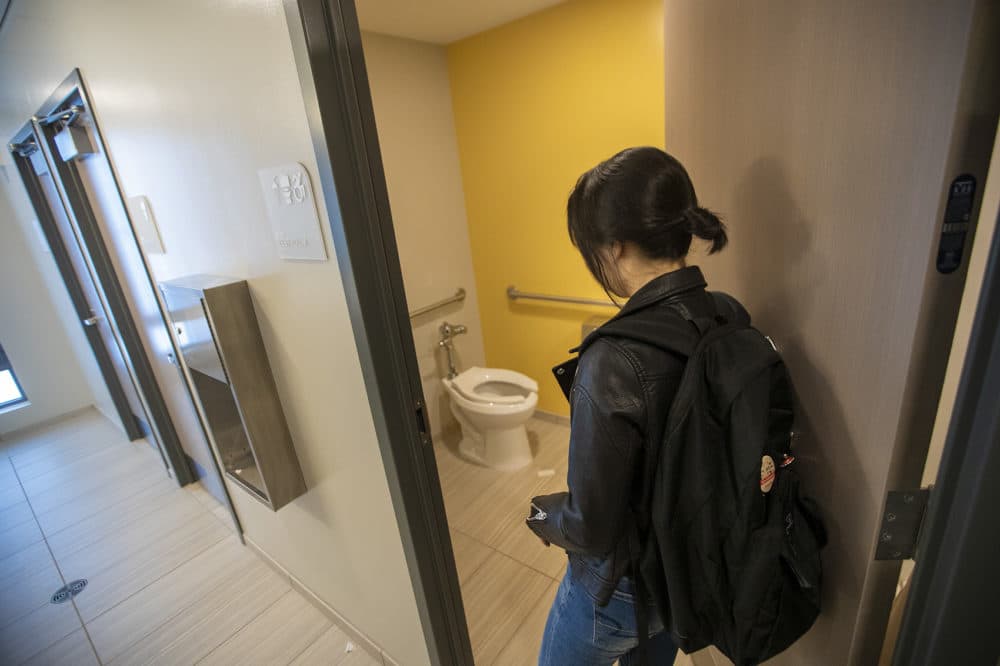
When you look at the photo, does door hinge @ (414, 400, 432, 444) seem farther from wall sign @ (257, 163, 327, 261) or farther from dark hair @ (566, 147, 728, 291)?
dark hair @ (566, 147, 728, 291)

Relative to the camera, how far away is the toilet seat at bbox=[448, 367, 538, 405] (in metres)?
2.48

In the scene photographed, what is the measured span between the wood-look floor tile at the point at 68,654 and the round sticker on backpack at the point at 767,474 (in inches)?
91.2

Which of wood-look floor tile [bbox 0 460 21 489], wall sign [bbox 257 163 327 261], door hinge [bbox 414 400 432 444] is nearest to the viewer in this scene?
wall sign [bbox 257 163 327 261]

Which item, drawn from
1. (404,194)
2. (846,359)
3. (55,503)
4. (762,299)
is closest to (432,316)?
(404,194)

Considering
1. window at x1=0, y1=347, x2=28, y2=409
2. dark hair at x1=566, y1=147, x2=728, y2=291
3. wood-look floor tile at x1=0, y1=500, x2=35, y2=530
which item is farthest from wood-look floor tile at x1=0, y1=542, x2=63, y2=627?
dark hair at x1=566, y1=147, x2=728, y2=291

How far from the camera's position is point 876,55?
54cm

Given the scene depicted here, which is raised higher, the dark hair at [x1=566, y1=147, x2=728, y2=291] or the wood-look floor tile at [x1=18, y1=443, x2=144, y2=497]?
the dark hair at [x1=566, y1=147, x2=728, y2=291]

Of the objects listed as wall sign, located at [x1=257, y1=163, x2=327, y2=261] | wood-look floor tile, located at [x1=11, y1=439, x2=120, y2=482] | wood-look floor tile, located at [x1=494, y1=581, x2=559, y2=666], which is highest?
wall sign, located at [x1=257, y1=163, x2=327, y2=261]

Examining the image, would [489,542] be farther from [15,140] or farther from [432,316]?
[15,140]

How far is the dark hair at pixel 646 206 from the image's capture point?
71 cm

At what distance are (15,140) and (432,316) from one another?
2399mm

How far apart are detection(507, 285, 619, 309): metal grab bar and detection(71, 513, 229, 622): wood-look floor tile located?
1.97 m

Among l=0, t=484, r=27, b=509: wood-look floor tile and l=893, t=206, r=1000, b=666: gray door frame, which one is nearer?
l=893, t=206, r=1000, b=666: gray door frame

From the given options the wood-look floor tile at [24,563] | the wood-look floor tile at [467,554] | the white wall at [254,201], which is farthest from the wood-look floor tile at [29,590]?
the wood-look floor tile at [467,554]
